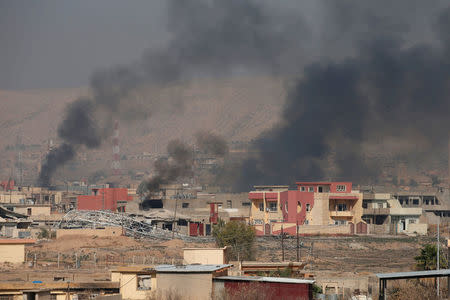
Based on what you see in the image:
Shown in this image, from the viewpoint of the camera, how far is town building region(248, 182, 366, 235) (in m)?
75.4

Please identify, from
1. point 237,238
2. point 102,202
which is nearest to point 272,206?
point 102,202

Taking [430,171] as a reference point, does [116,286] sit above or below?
below

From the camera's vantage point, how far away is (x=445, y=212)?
93.9 meters

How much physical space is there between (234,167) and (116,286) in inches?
5041

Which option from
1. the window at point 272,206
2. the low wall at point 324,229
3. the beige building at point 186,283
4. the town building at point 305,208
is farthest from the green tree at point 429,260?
the window at point 272,206

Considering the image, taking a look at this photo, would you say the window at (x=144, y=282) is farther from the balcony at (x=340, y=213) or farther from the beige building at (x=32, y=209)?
the beige building at (x=32, y=209)

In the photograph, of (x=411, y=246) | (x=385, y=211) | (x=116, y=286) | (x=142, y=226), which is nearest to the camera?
(x=116, y=286)

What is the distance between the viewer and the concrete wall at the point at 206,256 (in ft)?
119

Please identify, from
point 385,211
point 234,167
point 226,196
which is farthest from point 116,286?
point 234,167

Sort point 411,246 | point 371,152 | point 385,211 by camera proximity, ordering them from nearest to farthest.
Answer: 1. point 411,246
2. point 385,211
3. point 371,152

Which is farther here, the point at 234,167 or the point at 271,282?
the point at 234,167

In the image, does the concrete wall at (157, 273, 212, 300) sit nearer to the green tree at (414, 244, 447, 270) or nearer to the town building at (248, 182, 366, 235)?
the green tree at (414, 244, 447, 270)

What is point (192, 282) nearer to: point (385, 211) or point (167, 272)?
point (167, 272)

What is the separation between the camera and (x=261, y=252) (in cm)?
5919
